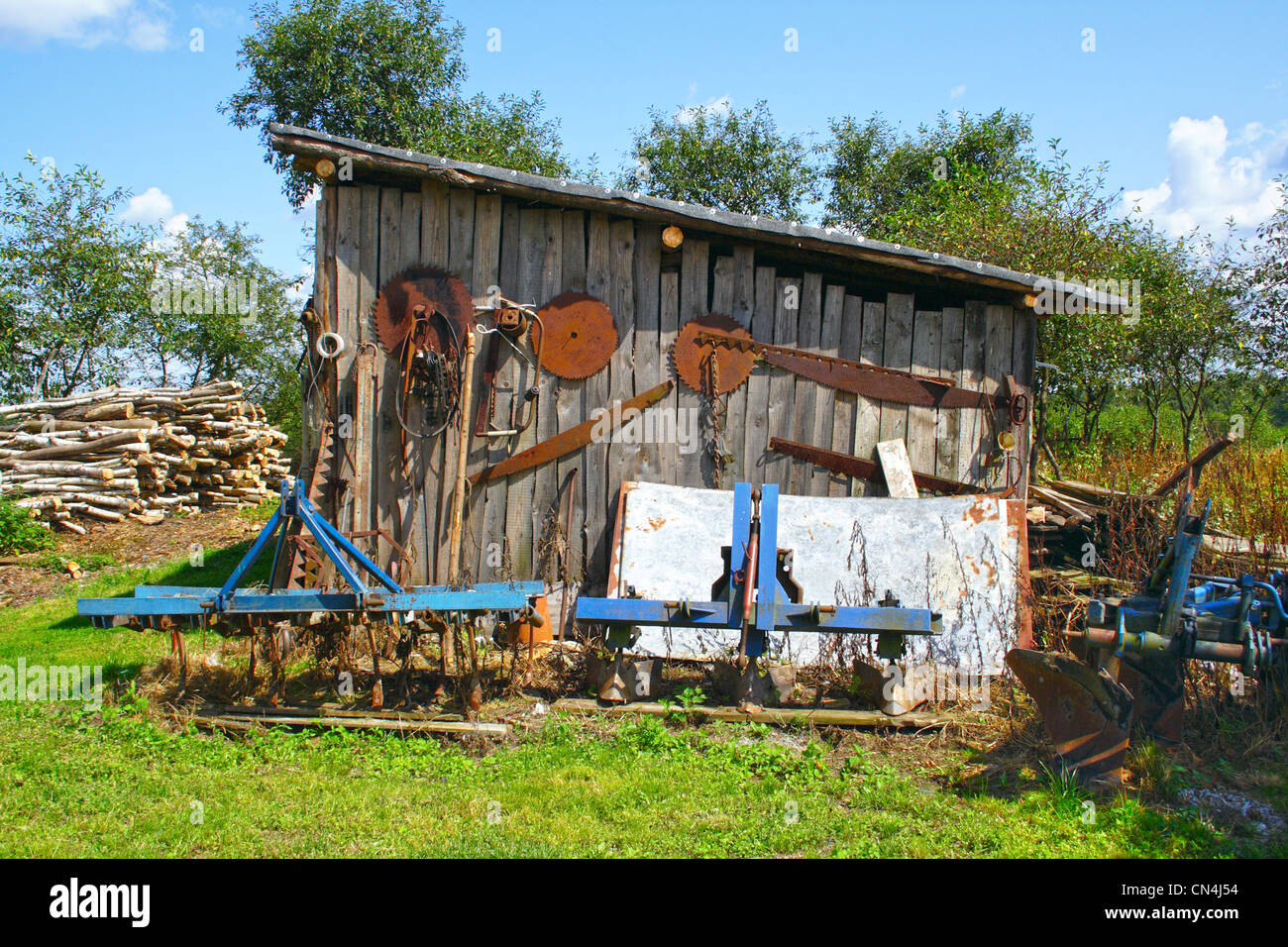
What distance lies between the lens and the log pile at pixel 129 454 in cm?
1102

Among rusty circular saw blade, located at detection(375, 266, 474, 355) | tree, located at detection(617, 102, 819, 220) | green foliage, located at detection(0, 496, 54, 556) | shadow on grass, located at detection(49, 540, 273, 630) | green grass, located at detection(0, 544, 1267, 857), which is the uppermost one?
tree, located at detection(617, 102, 819, 220)

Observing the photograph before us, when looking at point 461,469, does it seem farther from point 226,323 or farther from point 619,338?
point 226,323

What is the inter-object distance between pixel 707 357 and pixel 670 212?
44.7 inches

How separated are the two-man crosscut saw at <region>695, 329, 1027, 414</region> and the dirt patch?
726 cm

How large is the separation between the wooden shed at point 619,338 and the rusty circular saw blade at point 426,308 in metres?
0.09

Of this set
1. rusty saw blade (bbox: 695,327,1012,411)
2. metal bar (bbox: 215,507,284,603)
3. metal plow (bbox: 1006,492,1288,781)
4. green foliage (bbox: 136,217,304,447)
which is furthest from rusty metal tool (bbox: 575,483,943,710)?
green foliage (bbox: 136,217,304,447)

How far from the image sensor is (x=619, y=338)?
268 inches

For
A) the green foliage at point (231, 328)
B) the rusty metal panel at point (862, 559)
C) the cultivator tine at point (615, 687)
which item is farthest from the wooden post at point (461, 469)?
the green foliage at point (231, 328)

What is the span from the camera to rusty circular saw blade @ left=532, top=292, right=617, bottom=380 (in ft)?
22.0

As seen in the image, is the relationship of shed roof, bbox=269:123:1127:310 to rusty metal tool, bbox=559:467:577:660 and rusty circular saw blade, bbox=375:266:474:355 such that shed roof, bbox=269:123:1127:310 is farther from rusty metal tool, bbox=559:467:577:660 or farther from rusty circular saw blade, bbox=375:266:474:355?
rusty metal tool, bbox=559:467:577:660

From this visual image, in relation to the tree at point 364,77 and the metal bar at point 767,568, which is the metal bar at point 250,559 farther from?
the tree at point 364,77

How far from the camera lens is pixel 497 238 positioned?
264 inches
